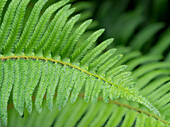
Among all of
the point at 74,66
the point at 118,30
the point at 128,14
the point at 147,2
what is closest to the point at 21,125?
the point at 74,66

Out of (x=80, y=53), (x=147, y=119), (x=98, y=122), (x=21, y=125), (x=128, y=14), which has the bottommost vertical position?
(x=21, y=125)

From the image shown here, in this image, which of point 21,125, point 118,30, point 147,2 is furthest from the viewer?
point 147,2

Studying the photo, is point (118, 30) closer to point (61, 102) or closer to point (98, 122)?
point (98, 122)

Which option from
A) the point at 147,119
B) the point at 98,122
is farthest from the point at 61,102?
the point at 147,119

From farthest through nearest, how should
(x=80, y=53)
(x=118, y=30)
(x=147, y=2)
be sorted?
(x=147, y=2) → (x=118, y=30) → (x=80, y=53)

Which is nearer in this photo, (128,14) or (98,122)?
(98,122)

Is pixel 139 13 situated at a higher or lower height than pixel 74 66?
higher

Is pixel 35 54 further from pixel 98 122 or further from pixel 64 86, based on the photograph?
pixel 98 122
